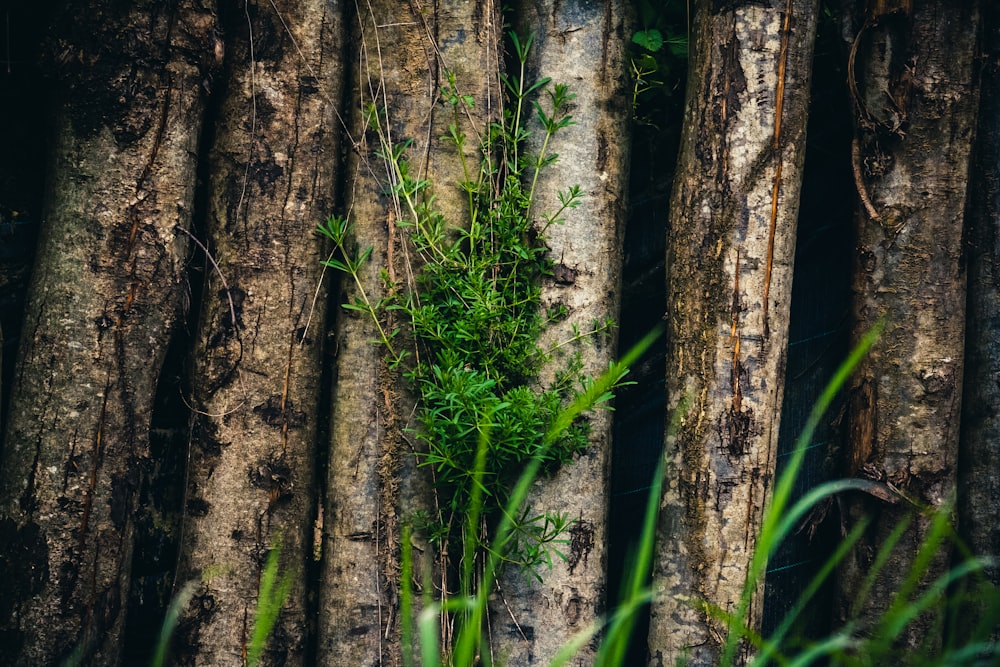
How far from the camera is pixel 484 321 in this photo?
90.1 inches

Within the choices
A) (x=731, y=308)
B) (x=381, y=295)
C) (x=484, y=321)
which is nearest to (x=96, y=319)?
(x=381, y=295)

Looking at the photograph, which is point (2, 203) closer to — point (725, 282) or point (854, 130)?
point (725, 282)

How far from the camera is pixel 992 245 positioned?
101 inches

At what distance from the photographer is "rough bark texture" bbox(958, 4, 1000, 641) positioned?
2.54 meters

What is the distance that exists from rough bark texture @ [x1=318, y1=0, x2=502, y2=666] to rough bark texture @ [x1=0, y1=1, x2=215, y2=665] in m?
0.59

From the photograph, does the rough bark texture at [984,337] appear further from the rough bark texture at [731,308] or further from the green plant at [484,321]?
the green plant at [484,321]

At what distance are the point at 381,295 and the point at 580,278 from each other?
712 millimetres

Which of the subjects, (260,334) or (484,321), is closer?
(484,321)

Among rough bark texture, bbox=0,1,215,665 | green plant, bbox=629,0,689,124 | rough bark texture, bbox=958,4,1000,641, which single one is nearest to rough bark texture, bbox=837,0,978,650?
rough bark texture, bbox=958,4,1000,641

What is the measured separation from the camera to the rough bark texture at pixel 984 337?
2545 millimetres

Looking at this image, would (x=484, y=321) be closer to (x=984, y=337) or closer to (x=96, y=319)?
(x=96, y=319)

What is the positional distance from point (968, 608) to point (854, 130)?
172 cm

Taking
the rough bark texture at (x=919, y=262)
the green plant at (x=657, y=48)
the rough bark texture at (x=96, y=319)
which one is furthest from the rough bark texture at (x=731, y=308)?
the rough bark texture at (x=96, y=319)

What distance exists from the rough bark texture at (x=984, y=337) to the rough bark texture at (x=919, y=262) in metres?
0.13
